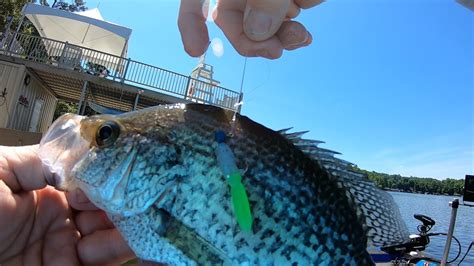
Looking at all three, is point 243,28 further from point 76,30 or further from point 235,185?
point 76,30

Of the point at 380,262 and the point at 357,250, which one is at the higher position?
the point at 357,250

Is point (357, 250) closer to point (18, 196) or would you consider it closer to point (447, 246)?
point (18, 196)

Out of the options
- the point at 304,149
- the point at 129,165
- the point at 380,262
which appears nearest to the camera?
the point at 129,165

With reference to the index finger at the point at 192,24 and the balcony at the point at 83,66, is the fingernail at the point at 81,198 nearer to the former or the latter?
the index finger at the point at 192,24

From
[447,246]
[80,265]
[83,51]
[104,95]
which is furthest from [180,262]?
[104,95]

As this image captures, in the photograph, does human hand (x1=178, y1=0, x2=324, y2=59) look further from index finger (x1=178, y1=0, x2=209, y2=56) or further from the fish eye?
the fish eye

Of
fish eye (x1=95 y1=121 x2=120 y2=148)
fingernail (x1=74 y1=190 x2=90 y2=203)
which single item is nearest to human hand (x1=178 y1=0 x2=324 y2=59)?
fish eye (x1=95 y1=121 x2=120 y2=148)
